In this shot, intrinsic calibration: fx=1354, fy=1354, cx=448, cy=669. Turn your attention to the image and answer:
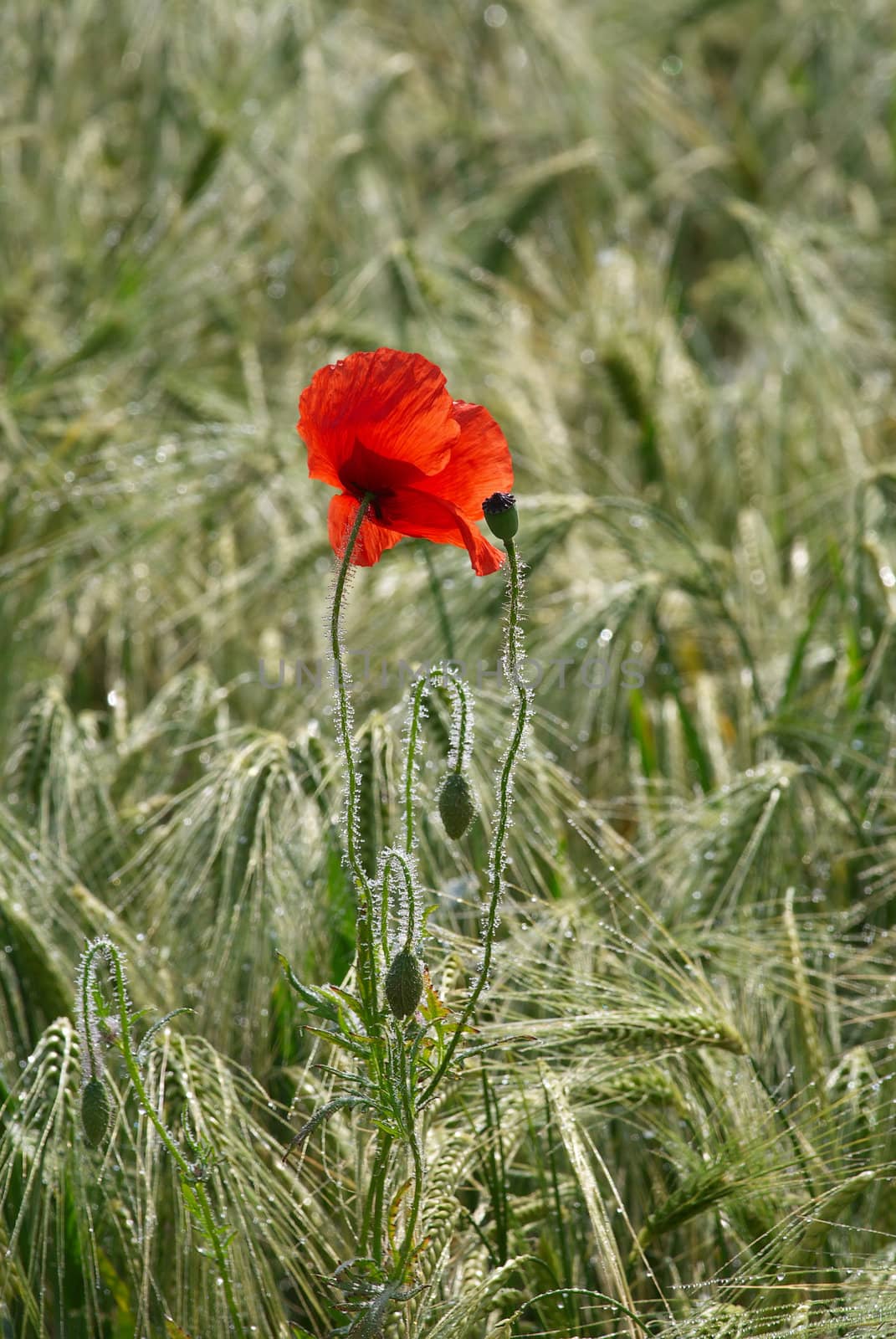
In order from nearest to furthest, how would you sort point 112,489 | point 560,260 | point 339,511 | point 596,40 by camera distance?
point 339,511 → point 112,489 → point 560,260 → point 596,40

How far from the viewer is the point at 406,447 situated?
0.63 meters

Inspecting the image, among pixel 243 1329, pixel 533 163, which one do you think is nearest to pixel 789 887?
pixel 243 1329

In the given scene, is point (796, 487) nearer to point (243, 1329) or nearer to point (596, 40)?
point (596, 40)

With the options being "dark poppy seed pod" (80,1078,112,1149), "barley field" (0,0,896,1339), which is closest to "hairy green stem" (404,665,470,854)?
"barley field" (0,0,896,1339)

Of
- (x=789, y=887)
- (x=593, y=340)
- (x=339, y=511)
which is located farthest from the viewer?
(x=593, y=340)

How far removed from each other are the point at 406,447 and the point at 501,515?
0.06 m

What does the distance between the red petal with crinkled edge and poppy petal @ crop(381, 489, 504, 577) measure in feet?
0.06

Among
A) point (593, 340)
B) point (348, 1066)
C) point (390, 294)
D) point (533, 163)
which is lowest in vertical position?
point (348, 1066)

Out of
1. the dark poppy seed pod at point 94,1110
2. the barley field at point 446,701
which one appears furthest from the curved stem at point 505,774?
the dark poppy seed pod at point 94,1110

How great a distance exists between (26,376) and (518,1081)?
3.72 ft

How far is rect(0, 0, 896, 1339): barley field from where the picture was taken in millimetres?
797

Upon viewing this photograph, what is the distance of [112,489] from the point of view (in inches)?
54.2

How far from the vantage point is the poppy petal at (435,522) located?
660mm

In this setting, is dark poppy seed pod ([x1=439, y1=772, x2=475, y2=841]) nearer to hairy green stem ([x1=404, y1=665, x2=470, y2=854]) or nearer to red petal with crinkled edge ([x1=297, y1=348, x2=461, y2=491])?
hairy green stem ([x1=404, y1=665, x2=470, y2=854])
